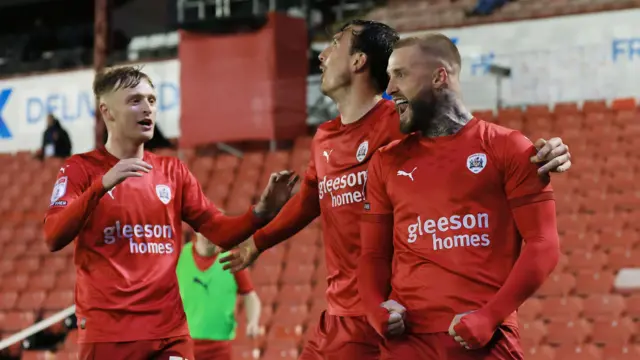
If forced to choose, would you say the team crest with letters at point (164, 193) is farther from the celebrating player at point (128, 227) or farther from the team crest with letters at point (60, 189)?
the team crest with letters at point (60, 189)

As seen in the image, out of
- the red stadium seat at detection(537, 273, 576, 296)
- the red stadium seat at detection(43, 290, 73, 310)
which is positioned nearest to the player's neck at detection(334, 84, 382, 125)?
the red stadium seat at detection(537, 273, 576, 296)

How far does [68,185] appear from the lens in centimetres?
390

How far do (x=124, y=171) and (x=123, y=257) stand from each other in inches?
17.0

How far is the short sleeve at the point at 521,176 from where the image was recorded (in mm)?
2881

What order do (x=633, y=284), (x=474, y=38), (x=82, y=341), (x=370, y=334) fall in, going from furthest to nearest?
(x=474, y=38) → (x=633, y=284) → (x=82, y=341) → (x=370, y=334)

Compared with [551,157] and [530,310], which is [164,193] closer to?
[551,157]

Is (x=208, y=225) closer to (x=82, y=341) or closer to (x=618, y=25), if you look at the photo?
(x=82, y=341)

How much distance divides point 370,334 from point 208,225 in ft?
3.08

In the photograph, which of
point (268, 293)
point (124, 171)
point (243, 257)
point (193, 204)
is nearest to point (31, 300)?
point (268, 293)

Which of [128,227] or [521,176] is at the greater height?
[521,176]

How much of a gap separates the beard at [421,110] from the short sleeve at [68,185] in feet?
4.83

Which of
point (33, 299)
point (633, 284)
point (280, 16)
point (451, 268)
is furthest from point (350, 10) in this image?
point (451, 268)

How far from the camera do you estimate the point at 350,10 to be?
15430 mm

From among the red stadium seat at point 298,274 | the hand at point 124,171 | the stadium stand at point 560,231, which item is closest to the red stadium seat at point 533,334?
the stadium stand at point 560,231
